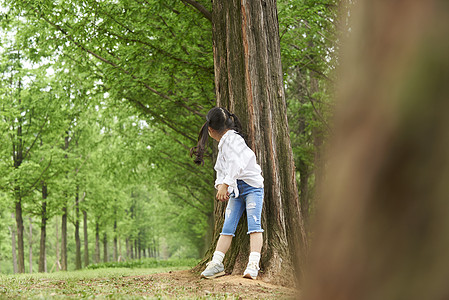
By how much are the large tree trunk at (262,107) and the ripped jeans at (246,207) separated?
0.33 m

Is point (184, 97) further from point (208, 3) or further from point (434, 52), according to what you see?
point (434, 52)

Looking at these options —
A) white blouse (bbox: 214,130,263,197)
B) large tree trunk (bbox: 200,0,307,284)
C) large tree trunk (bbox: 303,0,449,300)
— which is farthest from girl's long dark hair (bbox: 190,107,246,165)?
large tree trunk (bbox: 303,0,449,300)

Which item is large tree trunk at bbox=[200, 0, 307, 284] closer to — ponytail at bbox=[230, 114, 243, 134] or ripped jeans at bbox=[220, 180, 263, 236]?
ponytail at bbox=[230, 114, 243, 134]

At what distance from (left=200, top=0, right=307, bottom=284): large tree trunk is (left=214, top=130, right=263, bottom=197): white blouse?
51 centimetres

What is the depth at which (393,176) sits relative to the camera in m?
0.96

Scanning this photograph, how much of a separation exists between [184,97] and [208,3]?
363cm

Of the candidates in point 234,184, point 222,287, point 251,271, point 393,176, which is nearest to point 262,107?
point 234,184

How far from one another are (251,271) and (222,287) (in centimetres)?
54

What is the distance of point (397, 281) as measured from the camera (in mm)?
931

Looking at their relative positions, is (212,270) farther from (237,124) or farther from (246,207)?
(237,124)

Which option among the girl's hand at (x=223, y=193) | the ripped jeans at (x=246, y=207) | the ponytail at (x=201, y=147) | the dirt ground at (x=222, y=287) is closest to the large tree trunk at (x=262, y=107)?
the ripped jeans at (x=246, y=207)

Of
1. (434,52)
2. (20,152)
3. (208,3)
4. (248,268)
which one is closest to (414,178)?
(434,52)

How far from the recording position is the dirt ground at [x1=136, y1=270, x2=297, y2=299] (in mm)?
3971

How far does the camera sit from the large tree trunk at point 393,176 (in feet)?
3.07
